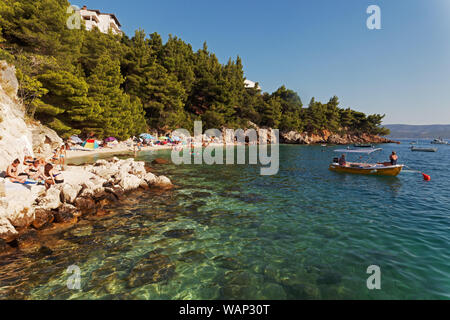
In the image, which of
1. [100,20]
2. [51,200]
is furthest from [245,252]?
[100,20]

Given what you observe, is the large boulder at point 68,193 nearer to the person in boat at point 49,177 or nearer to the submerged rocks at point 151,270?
the person in boat at point 49,177

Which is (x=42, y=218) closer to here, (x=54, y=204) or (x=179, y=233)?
(x=54, y=204)

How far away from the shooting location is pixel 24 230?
846 cm

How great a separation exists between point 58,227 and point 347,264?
11690 mm

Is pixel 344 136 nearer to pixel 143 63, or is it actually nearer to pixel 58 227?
pixel 143 63

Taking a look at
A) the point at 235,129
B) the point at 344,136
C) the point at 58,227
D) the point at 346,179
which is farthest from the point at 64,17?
the point at 344,136

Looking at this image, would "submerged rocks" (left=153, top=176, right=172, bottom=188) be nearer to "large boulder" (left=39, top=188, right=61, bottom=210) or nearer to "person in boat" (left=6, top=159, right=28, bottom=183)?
"large boulder" (left=39, top=188, right=61, bottom=210)

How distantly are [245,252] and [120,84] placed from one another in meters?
54.8

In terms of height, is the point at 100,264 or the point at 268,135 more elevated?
the point at 268,135

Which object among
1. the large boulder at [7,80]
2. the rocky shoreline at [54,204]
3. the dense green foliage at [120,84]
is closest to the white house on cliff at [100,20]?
the dense green foliage at [120,84]

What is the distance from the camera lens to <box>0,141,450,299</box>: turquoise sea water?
18.8 feet

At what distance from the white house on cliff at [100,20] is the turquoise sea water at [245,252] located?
9426 cm

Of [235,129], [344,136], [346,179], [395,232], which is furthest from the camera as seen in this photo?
[344,136]

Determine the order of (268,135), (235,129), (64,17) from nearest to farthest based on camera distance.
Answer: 1. (64,17)
2. (235,129)
3. (268,135)
